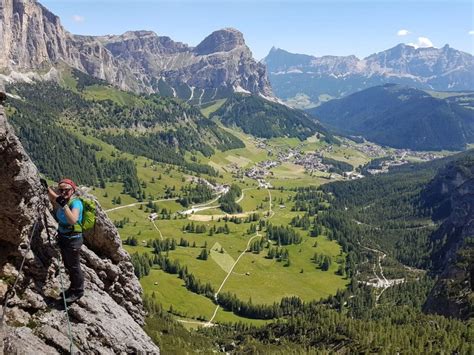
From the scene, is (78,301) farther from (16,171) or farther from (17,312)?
(16,171)

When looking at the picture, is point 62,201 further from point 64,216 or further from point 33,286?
point 33,286

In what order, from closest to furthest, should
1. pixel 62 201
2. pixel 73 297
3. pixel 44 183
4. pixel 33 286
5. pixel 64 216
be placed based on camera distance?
pixel 64 216 < pixel 62 201 < pixel 33 286 < pixel 44 183 < pixel 73 297

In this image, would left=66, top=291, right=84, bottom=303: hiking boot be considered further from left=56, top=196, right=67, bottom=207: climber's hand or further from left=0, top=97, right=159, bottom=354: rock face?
left=56, top=196, right=67, bottom=207: climber's hand

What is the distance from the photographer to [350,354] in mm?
119062

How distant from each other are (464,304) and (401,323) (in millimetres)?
22828

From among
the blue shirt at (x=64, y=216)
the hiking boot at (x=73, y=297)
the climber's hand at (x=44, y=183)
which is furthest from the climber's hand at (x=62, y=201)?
the hiking boot at (x=73, y=297)

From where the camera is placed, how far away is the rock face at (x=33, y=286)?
94.2 ft

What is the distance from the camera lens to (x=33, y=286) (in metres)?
30.9

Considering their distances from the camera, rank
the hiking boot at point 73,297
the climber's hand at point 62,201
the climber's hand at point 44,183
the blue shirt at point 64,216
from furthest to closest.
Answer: the hiking boot at point 73,297, the climber's hand at point 44,183, the climber's hand at point 62,201, the blue shirt at point 64,216

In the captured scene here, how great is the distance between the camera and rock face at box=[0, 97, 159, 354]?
28703 mm

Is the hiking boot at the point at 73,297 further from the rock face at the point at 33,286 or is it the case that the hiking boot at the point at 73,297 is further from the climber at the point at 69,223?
the climber at the point at 69,223

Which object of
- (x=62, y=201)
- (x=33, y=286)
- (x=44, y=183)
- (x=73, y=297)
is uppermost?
(x=44, y=183)

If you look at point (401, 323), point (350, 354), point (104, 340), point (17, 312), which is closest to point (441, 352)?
point (350, 354)

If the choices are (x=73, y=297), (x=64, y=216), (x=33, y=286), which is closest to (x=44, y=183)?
(x=64, y=216)
